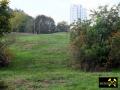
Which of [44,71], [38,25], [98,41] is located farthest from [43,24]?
[44,71]

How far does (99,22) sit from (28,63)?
6144mm

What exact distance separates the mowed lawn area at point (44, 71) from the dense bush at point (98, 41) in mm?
1213

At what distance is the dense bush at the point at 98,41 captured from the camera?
2638 centimetres

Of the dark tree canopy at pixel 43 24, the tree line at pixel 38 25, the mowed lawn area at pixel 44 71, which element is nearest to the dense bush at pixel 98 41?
the mowed lawn area at pixel 44 71

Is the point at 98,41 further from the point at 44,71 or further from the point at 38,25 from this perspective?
the point at 38,25

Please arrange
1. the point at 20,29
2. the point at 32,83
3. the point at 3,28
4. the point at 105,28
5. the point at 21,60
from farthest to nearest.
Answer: the point at 20,29 < the point at 21,60 < the point at 105,28 < the point at 3,28 < the point at 32,83

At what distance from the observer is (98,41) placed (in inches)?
1085

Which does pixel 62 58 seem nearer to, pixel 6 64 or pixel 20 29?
pixel 6 64

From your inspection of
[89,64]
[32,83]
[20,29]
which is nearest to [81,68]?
[89,64]

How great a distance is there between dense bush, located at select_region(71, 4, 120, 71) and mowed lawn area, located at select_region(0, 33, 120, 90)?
3.98 ft

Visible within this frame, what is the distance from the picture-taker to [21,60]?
100ft

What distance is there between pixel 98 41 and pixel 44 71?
4.53m

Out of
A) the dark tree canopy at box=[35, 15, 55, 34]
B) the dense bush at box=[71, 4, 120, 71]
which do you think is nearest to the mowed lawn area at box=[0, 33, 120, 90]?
the dense bush at box=[71, 4, 120, 71]

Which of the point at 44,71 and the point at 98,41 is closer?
the point at 44,71
